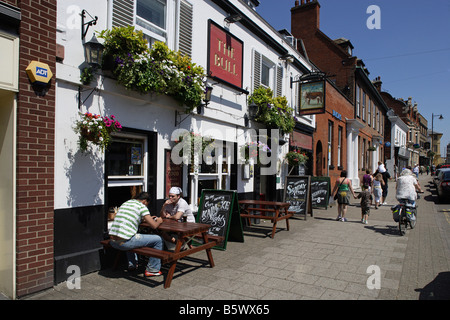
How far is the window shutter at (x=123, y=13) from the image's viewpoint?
5.32m

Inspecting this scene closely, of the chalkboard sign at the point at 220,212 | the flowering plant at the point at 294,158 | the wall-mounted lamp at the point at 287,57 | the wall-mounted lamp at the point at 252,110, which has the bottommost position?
the chalkboard sign at the point at 220,212

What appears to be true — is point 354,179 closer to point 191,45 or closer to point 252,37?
point 252,37

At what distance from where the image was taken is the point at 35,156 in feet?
13.3

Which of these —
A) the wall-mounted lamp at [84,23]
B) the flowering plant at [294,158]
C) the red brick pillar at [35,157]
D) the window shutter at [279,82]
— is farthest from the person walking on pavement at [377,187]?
the red brick pillar at [35,157]

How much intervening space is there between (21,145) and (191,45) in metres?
4.30

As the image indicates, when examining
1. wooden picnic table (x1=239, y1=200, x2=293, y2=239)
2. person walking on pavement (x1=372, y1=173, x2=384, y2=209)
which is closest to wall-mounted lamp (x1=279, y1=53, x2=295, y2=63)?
wooden picnic table (x1=239, y1=200, x2=293, y2=239)

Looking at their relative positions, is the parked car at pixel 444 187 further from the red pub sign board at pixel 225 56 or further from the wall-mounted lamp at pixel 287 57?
the red pub sign board at pixel 225 56

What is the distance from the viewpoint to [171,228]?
4.63 metres

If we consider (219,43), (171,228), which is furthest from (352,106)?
(171,228)

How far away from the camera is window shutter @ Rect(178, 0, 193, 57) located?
671 cm

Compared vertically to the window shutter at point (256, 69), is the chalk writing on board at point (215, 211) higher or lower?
lower

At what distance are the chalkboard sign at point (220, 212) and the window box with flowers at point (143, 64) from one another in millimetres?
2124

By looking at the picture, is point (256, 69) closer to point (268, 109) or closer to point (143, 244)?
point (268, 109)

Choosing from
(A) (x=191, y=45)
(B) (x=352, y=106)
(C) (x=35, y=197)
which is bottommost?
(C) (x=35, y=197)
